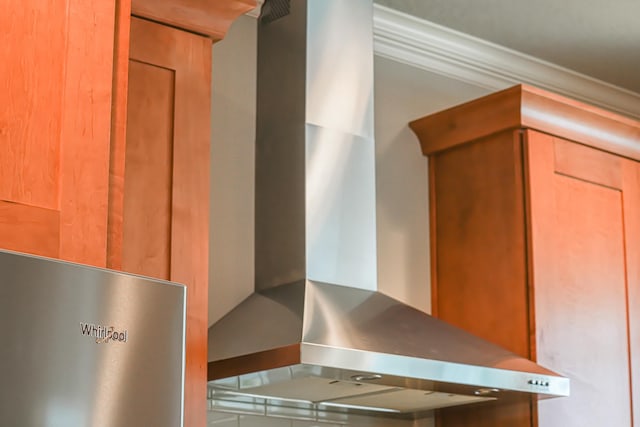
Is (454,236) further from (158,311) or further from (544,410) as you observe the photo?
(158,311)

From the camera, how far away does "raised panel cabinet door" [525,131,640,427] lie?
2.79 m

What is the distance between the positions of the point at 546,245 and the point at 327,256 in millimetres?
698

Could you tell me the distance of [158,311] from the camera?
144cm

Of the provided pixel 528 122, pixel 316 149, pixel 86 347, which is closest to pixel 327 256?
pixel 316 149

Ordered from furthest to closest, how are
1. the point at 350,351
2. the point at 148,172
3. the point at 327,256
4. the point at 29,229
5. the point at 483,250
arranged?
the point at 483,250, the point at 327,256, the point at 350,351, the point at 148,172, the point at 29,229

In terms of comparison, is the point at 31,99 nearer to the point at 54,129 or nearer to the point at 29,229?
the point at 54,129

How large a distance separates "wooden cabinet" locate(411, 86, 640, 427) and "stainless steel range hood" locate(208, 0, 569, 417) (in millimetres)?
236

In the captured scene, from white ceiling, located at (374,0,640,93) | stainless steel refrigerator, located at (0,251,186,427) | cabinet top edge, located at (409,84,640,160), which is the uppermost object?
white ceiling, located at (374,0,640,93)

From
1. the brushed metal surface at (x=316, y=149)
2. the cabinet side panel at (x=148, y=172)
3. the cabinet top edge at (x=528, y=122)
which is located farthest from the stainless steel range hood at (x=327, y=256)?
the cabinet top edge at (x=528, y=122)

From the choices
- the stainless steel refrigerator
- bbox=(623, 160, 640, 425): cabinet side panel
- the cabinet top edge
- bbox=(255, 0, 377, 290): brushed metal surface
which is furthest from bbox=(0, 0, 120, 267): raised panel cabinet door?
bbox=(623, 160, 640, 425): cabinet side panel

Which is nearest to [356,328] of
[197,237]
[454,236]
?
Answer: [197,237]

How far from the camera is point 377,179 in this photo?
3.10m

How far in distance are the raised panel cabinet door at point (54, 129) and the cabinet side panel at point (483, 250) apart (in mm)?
1532

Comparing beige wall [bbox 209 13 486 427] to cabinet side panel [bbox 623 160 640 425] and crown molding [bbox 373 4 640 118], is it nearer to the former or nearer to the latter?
crown molding [bbox 373 4 640 118]
